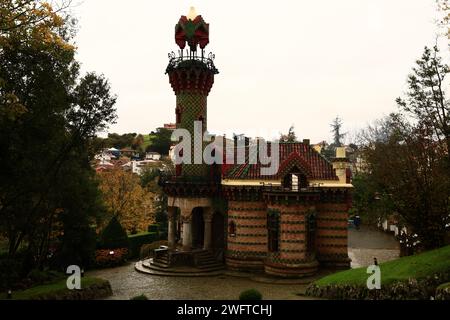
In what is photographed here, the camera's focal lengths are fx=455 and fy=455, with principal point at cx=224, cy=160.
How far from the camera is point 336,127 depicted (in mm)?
100938

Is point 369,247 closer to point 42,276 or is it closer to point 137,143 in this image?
point 42,276

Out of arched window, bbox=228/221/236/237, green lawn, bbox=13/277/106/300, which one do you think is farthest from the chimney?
green lawn, bbox=13/277/106/300

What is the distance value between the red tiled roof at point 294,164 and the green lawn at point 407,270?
7.95 metres

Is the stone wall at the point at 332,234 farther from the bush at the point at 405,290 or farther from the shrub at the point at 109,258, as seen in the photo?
the shrub at the point at 109,258

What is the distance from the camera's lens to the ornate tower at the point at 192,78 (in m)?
30.9

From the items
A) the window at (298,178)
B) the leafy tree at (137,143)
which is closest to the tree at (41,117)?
the window at (298,178)

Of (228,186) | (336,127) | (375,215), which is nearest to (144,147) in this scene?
(336,127)

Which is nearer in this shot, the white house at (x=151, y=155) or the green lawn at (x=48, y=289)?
the green lawn at (x=48, y=289)

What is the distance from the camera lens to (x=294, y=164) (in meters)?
28.7

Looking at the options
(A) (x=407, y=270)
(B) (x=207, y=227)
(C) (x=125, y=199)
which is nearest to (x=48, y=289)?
(B) (x=207, y=227)

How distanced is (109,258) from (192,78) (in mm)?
14199

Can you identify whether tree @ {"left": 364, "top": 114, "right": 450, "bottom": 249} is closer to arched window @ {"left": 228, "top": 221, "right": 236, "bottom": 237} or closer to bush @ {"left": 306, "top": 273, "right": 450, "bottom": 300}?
bush @ {"left": 306, "top": 273, "right": 450, "bottom": 300}
